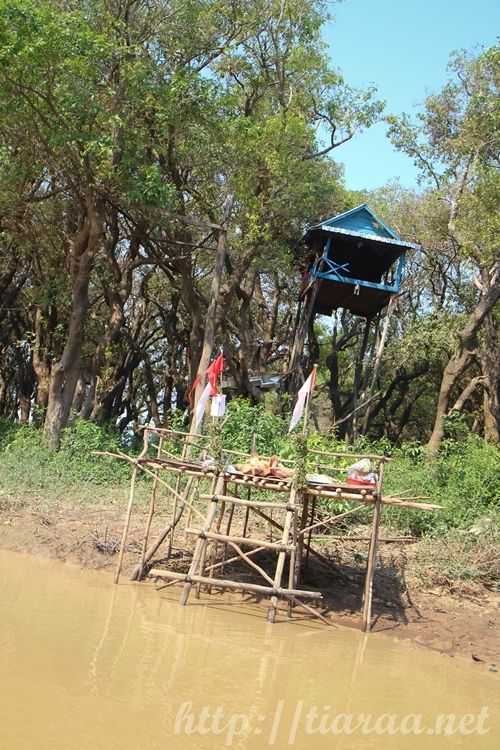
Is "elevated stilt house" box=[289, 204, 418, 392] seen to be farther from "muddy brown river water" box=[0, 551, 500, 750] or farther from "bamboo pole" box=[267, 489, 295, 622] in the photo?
"muddy brown river water" box=[0, 551, 500, 750]

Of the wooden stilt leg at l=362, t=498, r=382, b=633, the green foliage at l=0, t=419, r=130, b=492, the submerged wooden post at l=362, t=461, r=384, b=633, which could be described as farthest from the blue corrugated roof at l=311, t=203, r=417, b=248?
the wooden stilt leg at l=362, t=498, r=382, b=633

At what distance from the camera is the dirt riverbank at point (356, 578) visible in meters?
9.23

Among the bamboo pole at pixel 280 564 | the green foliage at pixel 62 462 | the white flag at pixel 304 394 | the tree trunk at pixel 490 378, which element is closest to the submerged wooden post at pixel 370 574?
the bamboo pole at pixel 280 564

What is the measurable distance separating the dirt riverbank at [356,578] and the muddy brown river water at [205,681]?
0.60m

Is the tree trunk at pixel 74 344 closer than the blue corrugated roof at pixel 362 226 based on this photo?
Yes

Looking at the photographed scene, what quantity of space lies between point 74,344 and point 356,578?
858 centimetres

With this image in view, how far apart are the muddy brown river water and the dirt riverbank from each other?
604mm

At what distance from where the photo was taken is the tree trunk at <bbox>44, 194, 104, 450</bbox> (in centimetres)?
1588

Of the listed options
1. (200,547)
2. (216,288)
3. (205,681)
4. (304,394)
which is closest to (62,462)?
(216,288)

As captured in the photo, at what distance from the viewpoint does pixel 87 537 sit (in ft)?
36.2

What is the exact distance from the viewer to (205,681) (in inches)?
248

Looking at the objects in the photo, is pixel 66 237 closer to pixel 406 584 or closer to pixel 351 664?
pixel 406 584

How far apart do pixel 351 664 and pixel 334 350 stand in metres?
16.1

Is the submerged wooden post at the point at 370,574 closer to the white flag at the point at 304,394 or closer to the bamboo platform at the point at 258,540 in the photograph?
the bamboo platform at the point at 258,540
